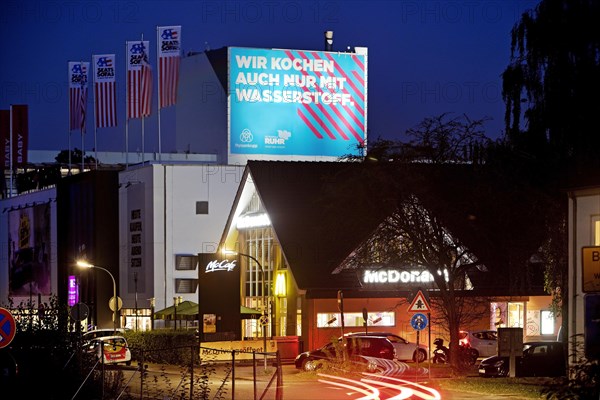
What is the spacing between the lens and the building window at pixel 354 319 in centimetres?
5869

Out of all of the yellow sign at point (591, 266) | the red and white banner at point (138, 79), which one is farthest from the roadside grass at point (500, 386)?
the red and white banner at point (138, 79)

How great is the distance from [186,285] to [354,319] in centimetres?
2392

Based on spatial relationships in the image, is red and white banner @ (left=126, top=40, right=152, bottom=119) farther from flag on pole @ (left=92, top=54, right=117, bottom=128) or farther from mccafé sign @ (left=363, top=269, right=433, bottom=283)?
mccafé sign @ (left=363, top=269, right=433, bottom=283)

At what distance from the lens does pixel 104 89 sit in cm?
7894

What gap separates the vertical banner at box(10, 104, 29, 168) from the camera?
93562 mm

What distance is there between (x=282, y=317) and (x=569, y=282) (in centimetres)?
3723

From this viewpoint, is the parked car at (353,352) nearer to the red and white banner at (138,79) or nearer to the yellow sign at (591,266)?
the yellow sign at (591,266)

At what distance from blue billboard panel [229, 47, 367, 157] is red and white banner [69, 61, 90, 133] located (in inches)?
425

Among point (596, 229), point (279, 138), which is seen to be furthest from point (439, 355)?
point (279, 138)

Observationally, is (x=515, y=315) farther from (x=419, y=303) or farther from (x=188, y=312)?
(x=419, y=303)

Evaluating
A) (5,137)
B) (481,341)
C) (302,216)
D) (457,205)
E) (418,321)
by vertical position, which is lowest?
(481,341)

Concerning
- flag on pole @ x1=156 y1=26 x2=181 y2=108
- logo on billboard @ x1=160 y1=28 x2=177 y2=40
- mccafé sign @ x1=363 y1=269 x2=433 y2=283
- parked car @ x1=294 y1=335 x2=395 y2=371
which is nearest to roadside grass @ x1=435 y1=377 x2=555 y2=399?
parked car @ x1=294 y1=335 x2=395 y2=371

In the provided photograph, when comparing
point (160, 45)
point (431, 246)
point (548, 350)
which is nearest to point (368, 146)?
point (431, 246)

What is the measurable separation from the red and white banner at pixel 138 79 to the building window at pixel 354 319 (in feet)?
82.4
